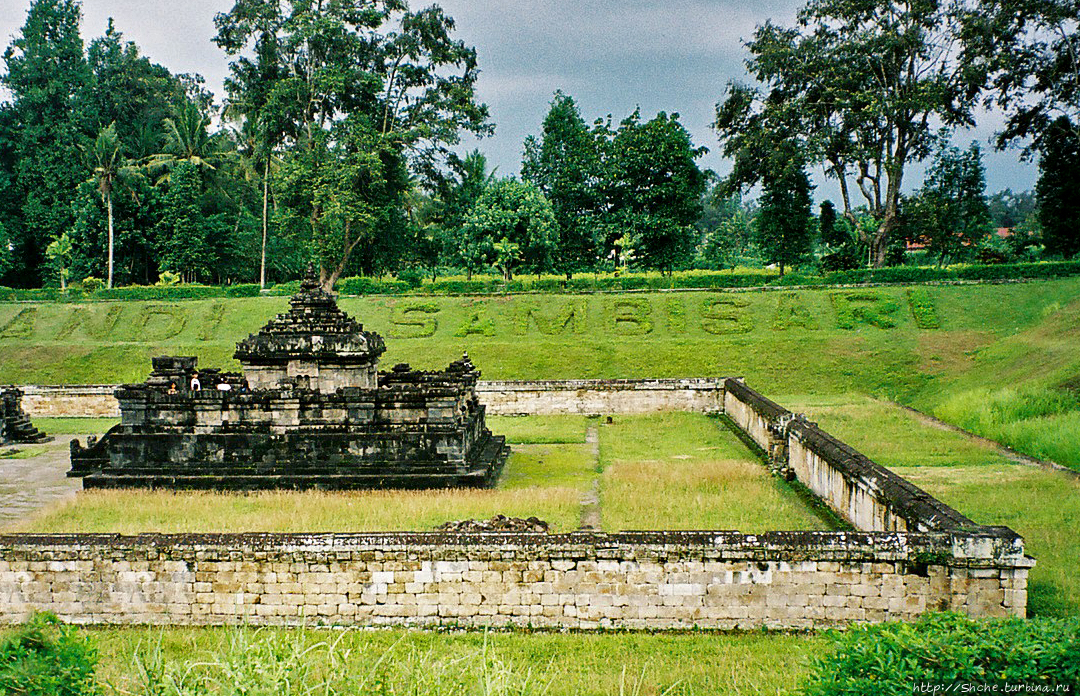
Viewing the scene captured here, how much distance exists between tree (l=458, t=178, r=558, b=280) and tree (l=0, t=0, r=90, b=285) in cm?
2370

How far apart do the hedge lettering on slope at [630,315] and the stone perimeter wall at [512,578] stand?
20425 millimetres

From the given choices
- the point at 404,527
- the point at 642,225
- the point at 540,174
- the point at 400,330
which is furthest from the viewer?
the point at 540,174

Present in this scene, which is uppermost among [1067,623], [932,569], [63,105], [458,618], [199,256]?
[63,105]

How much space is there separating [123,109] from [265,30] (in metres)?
14.6

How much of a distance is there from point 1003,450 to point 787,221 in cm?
2539

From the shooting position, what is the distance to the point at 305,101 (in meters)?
38.2

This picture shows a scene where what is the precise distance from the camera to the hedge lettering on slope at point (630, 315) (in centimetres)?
2792

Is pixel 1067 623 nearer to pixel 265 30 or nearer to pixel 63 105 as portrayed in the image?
pixel 265 30

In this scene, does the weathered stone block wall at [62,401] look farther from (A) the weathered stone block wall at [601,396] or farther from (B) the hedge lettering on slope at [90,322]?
(A) the weathered stone block wall at [601,396]

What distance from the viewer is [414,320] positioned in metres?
29.7

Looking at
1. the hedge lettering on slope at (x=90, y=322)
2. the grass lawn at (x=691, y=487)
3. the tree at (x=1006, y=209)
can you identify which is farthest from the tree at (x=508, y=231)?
the tree at (x=1006, y=209)

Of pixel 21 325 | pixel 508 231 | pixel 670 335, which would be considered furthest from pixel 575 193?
pixel 21 325

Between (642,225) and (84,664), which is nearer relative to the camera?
(84,664)

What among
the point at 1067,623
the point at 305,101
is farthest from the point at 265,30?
the point at 1067,623
